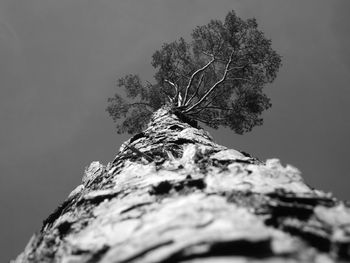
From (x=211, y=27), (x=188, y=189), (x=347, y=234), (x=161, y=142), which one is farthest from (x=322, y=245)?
(x=211, y=27)

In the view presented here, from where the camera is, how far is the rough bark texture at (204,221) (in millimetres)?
1387

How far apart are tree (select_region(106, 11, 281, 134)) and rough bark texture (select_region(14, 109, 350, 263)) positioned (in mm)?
10083

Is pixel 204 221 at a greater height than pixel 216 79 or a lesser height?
lesser

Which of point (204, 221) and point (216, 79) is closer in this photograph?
point (204, 221)

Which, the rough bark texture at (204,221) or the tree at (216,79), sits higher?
the tree at (216,79)

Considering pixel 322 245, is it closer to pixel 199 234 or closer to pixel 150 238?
pixel 199 234

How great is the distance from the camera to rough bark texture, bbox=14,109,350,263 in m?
1.39

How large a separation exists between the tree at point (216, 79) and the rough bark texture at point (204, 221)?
1008cm

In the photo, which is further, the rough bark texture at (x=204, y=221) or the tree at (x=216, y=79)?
the tree at (x=216, y=79)

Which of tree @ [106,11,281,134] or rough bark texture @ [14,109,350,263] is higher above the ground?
tree @ [106,11,281,134]

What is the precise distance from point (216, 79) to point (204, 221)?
14.5 m

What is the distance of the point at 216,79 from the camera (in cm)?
1566

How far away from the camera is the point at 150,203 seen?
7.03 ft

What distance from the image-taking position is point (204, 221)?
160 cm
